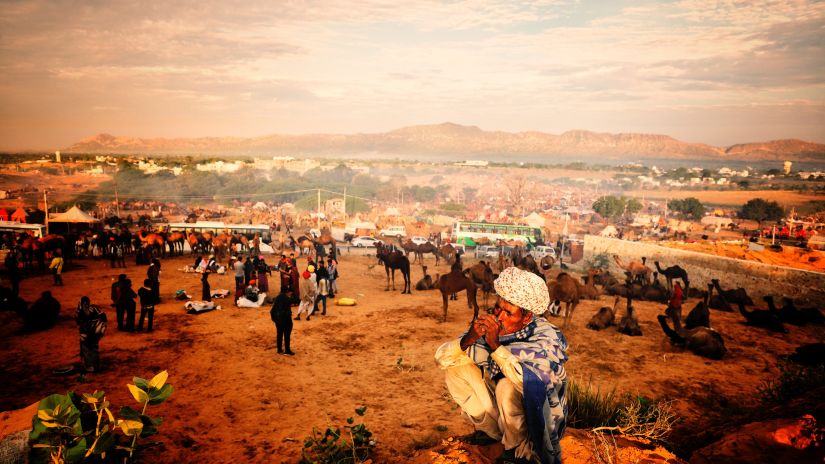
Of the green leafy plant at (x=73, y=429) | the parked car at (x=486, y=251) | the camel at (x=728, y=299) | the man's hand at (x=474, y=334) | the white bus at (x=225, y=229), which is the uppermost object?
the man's hand at (x=474, y=334)

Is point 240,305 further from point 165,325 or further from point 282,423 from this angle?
point 282,423

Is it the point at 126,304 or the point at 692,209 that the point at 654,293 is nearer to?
the point at 126,304

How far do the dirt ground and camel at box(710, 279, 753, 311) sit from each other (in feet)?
4.95

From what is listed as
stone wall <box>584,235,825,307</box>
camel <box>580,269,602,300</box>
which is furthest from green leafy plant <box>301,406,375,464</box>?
stone wall <box>584,235,825,307</box>

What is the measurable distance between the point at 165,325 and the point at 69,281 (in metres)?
8.95

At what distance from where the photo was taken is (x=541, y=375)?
116 inches

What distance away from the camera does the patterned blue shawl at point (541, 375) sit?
2949mm

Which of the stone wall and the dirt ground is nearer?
the dirt ground

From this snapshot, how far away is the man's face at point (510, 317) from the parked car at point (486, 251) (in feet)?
93.2

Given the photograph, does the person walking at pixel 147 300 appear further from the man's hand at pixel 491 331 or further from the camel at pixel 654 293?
the camel at pixel 654 293

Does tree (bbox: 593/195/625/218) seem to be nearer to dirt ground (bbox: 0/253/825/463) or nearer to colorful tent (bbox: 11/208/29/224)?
dirt ground (bbox: 0/253/825/463)

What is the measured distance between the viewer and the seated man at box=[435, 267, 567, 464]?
2.96 m

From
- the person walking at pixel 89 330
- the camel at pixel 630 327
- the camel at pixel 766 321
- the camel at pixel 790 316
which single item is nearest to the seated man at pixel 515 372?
the person walking at pixel 89 330

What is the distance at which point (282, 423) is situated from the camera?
707 centimetres
